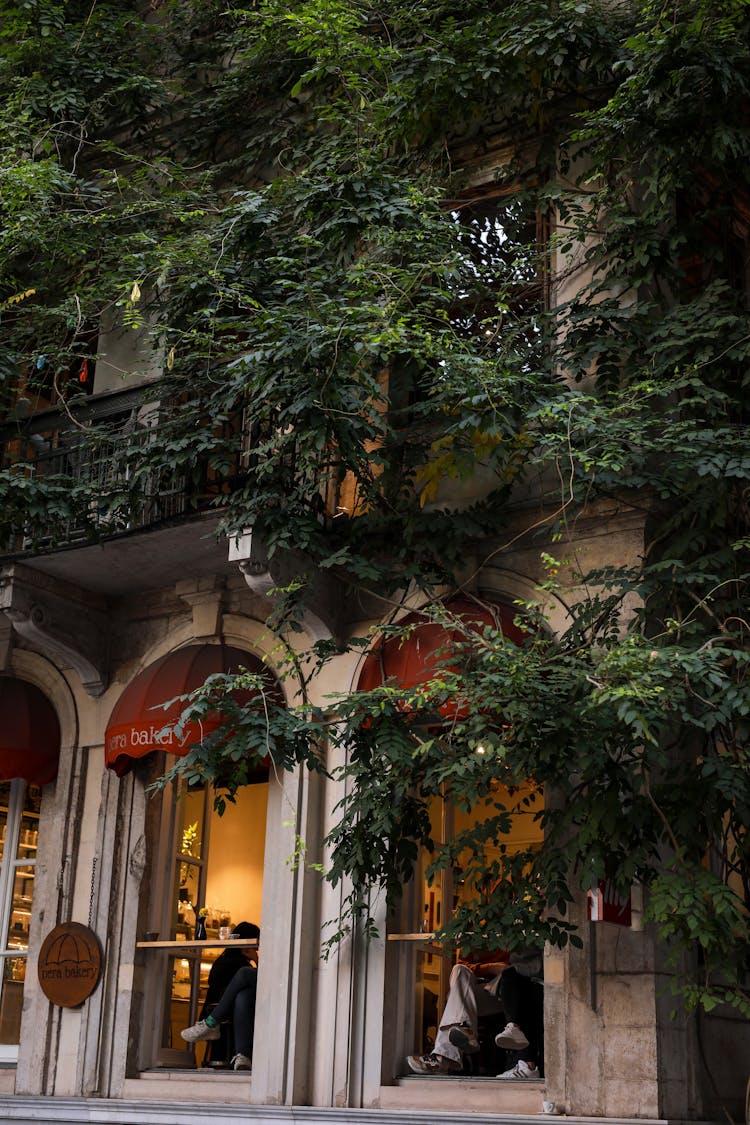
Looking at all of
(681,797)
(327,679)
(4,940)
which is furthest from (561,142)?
(4,940)

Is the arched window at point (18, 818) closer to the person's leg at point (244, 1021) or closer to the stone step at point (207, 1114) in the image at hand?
the stone step at point (207, 1114)

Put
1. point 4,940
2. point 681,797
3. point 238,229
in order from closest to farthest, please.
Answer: point 681,797 → point 238,229 → point 4,940

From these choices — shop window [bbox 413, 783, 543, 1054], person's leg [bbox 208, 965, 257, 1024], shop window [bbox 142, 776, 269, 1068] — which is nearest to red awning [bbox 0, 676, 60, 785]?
shop window [bbox 142, 776, 269, 1068]

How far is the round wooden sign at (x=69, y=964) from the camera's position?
10969 mm

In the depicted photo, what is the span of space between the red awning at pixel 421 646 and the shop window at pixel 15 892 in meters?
3.84

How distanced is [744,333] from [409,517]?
2597mm

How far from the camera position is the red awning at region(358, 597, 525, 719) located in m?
9.55

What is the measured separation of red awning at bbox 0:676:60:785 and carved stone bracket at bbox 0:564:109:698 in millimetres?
427

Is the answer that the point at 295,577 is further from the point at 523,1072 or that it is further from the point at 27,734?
the point at 523,1072

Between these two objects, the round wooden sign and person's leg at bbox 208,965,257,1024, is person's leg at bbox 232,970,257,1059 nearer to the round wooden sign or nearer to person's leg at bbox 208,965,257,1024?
person's leg at bbox 208,965,257,1024

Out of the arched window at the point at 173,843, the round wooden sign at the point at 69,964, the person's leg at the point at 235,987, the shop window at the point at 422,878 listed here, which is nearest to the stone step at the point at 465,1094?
the shop window at the point at 422,878

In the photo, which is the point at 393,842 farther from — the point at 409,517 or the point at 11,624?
the point at 11,624

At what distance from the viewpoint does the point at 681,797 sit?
827cm

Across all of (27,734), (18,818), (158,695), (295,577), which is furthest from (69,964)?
(295,577)
